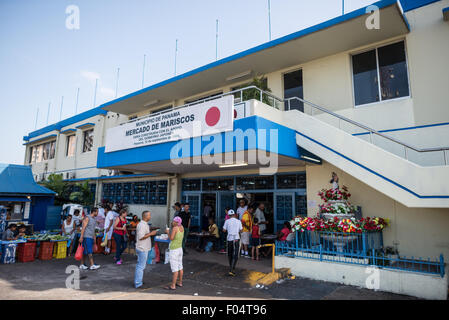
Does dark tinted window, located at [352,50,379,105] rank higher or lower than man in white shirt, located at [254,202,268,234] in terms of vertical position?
higher

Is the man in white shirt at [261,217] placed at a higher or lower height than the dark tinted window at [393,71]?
lower

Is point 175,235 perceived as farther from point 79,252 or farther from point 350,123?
point 350,123

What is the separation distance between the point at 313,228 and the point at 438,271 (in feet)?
9.27

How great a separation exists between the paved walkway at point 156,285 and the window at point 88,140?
44.4ft

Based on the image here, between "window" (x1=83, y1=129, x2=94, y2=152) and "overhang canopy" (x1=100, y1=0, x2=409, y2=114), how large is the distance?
8.10 metres

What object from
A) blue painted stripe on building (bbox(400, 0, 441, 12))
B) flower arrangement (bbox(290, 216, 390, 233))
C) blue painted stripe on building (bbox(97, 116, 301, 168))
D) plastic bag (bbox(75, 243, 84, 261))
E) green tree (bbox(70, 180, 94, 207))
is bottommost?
plastic bag (bbox(75, 243, 84, 261))

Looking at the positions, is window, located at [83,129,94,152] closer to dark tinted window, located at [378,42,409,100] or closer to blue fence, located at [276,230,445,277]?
blue fence, located at [276,230,445,277]

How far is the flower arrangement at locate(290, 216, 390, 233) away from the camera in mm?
7363

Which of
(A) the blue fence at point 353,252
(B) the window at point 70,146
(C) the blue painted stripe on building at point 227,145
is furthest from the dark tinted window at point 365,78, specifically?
(B) the window at point 70,146

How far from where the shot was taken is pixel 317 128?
8.54 metres

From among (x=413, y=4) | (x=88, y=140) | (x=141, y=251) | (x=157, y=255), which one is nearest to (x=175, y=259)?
(x=141, y=251)

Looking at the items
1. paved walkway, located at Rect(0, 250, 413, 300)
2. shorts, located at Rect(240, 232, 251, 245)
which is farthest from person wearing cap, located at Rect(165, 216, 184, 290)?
shorts, located at Rect(240, 232, 251, 245)

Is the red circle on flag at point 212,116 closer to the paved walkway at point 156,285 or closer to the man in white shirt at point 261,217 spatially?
the man in white shirt at point 261,217

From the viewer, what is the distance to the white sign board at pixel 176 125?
8141 mm
